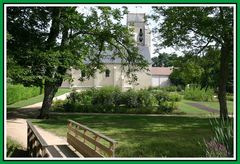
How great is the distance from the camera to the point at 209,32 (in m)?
16.8

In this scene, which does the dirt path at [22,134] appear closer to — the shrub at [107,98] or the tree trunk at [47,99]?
the tree trunk at [47,99]

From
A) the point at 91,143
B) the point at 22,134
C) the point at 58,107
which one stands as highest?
the point at 91,143

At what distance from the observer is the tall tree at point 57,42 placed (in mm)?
15328

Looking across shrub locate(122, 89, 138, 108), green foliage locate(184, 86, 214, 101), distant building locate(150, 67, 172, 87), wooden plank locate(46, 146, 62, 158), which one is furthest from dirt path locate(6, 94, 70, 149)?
distant building locate(150, 67, 172, 87)

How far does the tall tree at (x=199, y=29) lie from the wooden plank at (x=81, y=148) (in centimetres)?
938

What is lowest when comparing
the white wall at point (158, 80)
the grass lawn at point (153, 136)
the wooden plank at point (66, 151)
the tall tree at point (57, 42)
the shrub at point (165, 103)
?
the grass lawn at point (153, 136)

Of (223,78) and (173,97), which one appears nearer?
(223,78)

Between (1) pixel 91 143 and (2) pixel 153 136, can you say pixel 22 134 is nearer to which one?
(1) pixel 91 143

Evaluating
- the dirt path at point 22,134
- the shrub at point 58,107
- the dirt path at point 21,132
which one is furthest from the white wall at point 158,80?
the dirt path at point 22,134

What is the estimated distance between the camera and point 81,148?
32.5 feet

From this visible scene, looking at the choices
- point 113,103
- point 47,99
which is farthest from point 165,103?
point 47,99

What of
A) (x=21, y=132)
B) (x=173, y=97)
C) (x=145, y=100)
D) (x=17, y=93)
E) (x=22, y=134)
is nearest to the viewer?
(x=22, y=134)

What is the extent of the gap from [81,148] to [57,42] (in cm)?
953

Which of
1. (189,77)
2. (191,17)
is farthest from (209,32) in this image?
(189,77)
